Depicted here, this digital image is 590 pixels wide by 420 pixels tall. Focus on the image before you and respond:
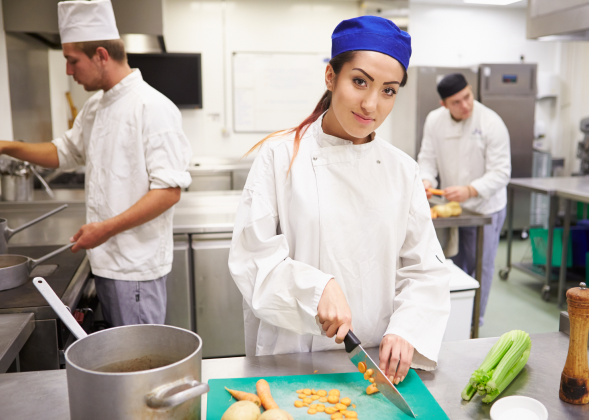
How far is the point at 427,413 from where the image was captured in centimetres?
84

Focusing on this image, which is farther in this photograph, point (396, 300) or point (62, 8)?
point (62, 8)

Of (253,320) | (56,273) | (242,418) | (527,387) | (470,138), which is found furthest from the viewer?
(470,138)

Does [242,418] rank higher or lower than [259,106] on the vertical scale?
lower

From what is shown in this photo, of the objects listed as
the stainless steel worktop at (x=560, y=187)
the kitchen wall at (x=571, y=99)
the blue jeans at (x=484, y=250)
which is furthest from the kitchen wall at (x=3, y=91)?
the kitchen wall at (x=571, y=99)

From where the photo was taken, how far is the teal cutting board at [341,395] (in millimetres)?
841

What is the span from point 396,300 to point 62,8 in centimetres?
161

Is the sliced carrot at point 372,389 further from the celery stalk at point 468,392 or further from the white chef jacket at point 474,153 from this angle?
the white chef jacket at point 474,153

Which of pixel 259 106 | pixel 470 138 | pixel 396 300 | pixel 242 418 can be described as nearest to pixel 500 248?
pixel 470 138

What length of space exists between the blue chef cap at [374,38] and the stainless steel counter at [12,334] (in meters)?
0.97

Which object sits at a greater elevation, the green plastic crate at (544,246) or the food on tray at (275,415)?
the food on tray at (275,415)

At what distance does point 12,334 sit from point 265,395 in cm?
68

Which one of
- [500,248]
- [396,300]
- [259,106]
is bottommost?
[500,248]

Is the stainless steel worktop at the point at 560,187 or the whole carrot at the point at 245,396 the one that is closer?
the whole carrot at the point at 245,396

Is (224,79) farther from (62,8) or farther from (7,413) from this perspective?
(7,413)
